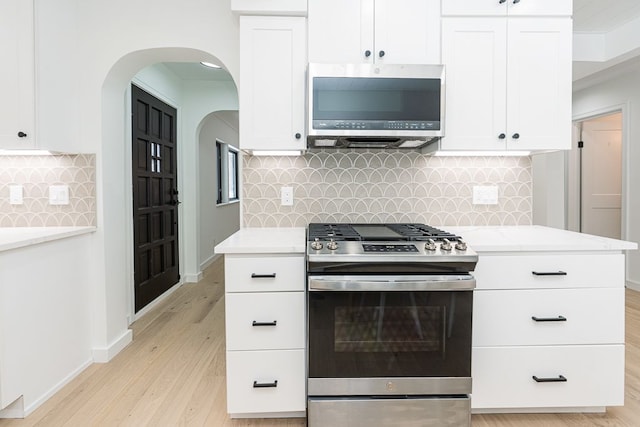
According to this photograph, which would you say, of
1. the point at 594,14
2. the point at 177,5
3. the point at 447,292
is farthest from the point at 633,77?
the point at 177,5

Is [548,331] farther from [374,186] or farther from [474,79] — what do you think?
[474,79]

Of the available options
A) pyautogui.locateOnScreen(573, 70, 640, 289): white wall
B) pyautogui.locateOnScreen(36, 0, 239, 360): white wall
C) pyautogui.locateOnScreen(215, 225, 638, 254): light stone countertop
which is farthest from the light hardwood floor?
pyautogui.locateOnScreen(573, 70, 640, 289): white wall

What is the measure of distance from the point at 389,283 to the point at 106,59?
2.24 m

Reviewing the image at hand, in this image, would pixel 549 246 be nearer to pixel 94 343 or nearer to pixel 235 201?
pixel 94 343

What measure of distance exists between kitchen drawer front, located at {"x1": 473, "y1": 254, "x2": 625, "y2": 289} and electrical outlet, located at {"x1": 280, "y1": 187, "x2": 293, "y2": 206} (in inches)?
46.4

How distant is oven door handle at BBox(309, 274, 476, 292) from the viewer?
67.4 inches

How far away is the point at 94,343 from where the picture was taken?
103 inches

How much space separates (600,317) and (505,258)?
539mm

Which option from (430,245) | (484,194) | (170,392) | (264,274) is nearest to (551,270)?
(430,245)

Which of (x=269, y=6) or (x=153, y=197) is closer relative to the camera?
(x=269, y=6)

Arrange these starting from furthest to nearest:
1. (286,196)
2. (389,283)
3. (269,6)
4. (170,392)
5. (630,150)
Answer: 1. (630,150)
2. (286,196)
3. (170,392)
4. (269,6)
5. (389,283)

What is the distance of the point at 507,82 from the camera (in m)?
2.20

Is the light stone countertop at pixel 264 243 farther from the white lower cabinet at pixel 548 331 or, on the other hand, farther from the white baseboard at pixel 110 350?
the white baseboard at pixel 110 350

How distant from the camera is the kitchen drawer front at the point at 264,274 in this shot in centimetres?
186
